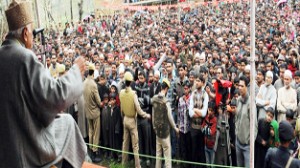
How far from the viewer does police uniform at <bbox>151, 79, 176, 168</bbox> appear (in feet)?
22.0

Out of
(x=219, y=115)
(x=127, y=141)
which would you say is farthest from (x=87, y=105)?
(x=219, y=115)

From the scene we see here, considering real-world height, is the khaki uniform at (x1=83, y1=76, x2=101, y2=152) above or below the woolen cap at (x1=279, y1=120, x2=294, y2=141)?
below

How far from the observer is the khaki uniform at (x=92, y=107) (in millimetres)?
7762

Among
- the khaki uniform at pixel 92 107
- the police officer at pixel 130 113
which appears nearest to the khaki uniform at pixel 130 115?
the police officer at pixel 130 113

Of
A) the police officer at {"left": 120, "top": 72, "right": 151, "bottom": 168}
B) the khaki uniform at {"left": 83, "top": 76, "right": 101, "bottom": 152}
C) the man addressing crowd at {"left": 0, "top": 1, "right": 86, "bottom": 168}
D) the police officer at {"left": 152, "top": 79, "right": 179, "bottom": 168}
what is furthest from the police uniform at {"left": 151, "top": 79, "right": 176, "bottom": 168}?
the man addressing crowd at {"left": 0, "top": 1, "right": 86, "bottom": 168}

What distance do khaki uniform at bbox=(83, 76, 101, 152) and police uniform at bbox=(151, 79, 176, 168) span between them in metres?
1.39

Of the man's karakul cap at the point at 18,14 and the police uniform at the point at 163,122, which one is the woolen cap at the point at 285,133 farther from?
the police uniform at the point at 163,122

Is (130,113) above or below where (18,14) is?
below

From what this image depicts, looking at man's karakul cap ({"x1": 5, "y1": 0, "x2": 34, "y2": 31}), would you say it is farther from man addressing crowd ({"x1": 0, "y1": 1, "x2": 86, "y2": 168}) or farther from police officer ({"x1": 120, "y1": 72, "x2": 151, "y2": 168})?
police officer ({"x1": 120, "y1": 72, "x2": 151, "y2": 168})

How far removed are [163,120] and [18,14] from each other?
4.93 meters

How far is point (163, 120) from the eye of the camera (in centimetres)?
674

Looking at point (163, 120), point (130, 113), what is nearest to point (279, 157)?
point (163, 120)

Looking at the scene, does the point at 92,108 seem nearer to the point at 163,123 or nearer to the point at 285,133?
the point at 163,123

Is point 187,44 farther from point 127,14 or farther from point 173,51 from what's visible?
point 127,14
